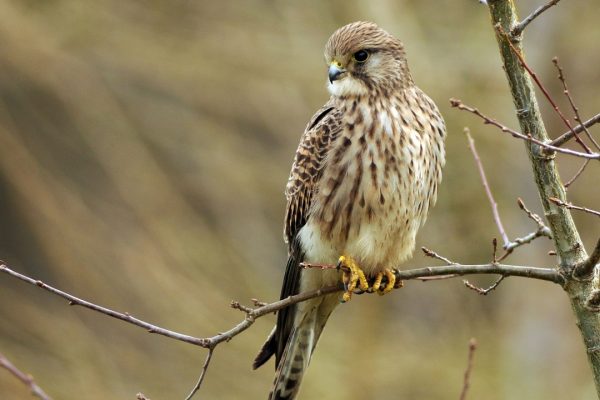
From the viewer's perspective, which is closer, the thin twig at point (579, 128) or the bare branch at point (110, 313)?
the thin twig at point (579, 128)

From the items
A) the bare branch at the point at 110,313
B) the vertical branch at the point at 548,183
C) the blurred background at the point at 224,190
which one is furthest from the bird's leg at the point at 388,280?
the blurred background at the point at 224,190

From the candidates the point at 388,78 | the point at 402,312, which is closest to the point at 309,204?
the point at 388,78

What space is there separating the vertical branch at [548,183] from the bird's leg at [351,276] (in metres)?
1.12

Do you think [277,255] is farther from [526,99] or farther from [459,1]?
[526,99]

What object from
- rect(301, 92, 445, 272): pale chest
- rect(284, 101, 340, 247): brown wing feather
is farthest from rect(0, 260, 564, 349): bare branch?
rect(284, 101, 340, 247): brown wing feather

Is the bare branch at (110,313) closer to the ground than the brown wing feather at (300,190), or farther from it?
closer to the ground

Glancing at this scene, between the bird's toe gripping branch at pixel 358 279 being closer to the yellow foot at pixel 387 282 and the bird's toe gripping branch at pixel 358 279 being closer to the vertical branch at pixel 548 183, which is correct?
the yellow foot at pixel 387 282

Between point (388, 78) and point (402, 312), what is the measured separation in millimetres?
6141

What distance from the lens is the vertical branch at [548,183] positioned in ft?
11.4

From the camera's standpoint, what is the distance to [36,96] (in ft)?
29.6

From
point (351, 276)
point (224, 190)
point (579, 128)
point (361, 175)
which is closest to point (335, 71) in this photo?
point (361, 175)

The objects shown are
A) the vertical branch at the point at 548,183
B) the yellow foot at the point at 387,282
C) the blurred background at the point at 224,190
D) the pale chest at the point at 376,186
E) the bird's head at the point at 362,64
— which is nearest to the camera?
the vertical branch at the point at 548,183

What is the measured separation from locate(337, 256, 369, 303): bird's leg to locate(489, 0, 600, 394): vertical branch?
1116mm

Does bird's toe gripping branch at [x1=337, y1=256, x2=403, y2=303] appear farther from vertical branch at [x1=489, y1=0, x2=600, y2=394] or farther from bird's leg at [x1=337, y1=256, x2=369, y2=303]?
vertical branch at [x1=489, y1=0, x2=600, y2=394]
